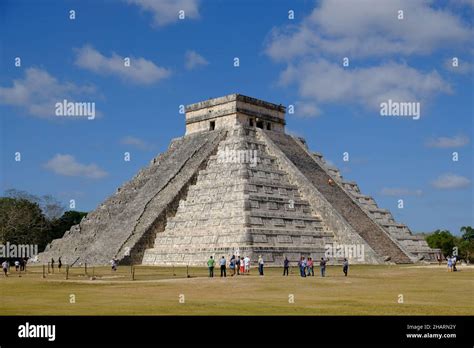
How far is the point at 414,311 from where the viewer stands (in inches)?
579

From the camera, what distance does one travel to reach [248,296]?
1852cm

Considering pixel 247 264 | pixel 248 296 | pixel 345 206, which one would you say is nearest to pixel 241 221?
pixel 247 264

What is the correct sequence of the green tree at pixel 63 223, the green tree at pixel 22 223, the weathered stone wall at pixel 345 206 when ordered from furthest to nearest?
the green tree at pixel 63 223, the green tree at pixel 22 223, the weathered stone wall at pixel 345 206

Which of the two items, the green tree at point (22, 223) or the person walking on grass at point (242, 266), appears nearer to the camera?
the person walking on grass at point (242, 266)

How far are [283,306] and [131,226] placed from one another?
2387 cm

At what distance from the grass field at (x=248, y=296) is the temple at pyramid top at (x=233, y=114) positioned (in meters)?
19.6

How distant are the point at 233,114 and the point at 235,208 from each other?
10.9m

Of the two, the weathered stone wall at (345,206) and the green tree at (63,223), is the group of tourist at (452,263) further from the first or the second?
the green tree at (63,223)

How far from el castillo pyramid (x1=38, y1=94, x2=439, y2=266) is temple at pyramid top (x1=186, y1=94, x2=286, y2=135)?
0.08 meters

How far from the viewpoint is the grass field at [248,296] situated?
1495cm

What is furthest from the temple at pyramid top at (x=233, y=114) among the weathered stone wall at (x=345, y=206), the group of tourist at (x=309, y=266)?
the group of tourist at (x=309, y=266)
